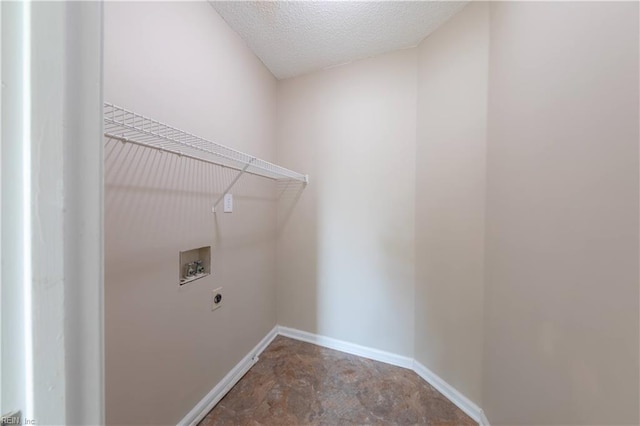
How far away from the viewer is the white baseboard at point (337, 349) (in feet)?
4.16

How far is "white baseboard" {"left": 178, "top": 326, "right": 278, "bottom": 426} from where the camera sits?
1.23m

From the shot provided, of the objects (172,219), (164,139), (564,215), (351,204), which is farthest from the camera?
(351,204)

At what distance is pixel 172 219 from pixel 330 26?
1547 millimetres

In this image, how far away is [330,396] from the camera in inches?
56.6

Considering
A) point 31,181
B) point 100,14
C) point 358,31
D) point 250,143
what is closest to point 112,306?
point 31,181

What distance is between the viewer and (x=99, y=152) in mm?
340

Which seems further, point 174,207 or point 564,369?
point 174,207

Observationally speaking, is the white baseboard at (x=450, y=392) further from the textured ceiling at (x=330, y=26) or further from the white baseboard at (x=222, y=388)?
the textured ceiling at (x=330, y=26)

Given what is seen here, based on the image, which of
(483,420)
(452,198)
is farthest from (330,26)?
(483,420)

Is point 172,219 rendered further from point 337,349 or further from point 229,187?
point 337,349

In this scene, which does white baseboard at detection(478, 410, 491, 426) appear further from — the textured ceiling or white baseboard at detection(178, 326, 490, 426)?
the textured ceiling

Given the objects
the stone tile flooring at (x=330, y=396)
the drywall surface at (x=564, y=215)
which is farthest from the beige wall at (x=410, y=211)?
Answer: the stone tile flooring at (x=330, y=396)

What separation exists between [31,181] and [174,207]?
95 centimetres

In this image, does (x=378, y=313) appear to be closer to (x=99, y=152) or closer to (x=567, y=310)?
(x=567, y=310)
